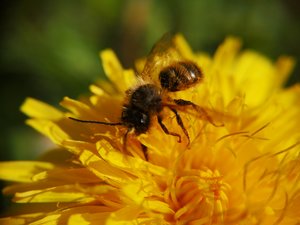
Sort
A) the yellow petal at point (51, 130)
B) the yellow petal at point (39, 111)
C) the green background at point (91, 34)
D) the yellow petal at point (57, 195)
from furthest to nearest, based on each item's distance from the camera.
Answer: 1. the green background at point (91, 34)
2. the yellow petal at point (39, 111)
3. the yellow petal at point (51, 130)
4. the yellow petal at point (57, 195)

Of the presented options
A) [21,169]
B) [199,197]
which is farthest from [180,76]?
[21,169]

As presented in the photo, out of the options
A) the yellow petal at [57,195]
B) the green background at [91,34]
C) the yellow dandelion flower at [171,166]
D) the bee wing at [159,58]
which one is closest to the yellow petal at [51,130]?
the yellow dandelion flower at [171,166]

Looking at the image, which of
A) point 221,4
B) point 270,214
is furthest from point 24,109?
point 221,4

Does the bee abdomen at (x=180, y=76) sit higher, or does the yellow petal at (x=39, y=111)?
the yellow petal at (x=39, y=111)

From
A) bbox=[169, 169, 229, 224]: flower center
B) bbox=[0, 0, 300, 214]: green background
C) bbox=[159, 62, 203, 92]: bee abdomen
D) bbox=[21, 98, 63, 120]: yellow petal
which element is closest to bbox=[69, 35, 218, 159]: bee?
bbox=[159, 62, 203, 92]: bee abdomen

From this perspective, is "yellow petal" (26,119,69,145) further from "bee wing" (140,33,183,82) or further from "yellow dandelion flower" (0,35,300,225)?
"bee wing" (140,33,183,82)

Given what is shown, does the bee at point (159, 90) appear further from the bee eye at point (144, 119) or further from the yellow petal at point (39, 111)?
the yellow petal at point (39, 111)
